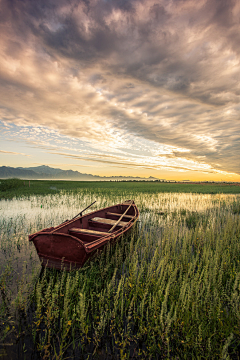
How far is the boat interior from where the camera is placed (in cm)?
658

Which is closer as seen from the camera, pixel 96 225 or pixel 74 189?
pixel 96 225

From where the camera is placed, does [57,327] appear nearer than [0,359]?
No

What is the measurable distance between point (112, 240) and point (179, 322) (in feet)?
9.84

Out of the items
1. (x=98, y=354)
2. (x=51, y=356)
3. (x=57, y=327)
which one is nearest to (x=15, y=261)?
(x=57, y=327)

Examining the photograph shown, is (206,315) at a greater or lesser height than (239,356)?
greater

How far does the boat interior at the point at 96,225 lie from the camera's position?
Result: 6585mm

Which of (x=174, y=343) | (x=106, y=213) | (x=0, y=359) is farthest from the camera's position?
(x=106, y=213)

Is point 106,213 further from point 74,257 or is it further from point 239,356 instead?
point 239,356

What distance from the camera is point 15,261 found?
19.1ft

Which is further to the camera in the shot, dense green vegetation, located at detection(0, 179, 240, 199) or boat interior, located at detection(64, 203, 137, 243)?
dense green vegetation, located at detection(0, 179, 240, 199)

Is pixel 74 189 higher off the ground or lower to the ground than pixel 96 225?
higher

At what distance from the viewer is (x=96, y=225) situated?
867 cm

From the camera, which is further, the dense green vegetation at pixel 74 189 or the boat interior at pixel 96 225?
the dense green vegetation at pixel 74 189

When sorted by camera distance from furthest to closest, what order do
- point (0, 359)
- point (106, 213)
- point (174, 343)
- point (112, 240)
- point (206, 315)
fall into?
point (106, 213) → point (112, 240) → point (206, 315) → point (174, 343) → point (0, 359)
